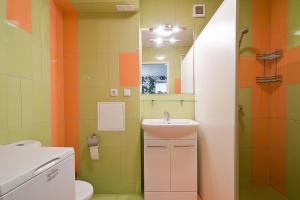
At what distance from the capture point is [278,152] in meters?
2.12

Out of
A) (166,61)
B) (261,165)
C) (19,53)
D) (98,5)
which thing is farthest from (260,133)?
(19,53)

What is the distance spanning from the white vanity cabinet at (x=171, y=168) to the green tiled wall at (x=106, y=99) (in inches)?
7.8

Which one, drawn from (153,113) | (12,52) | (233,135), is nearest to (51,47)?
(12,52)

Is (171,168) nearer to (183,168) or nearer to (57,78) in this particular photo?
(183,168)

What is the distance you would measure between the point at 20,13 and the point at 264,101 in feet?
8.58

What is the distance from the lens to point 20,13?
1.41 meters

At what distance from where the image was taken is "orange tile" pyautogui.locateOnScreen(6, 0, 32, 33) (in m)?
1.30

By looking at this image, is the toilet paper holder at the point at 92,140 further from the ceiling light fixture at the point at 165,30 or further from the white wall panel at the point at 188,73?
the ceiling light fixture at the point at 165,30

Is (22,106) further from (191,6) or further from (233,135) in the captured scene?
(191,6)

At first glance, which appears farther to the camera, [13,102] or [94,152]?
[94,152]

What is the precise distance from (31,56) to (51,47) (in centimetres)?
38

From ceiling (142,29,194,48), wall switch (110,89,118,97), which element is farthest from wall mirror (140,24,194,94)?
wall switch (110,89,118,97)

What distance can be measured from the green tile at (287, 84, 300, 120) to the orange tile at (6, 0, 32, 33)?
2.54 meters

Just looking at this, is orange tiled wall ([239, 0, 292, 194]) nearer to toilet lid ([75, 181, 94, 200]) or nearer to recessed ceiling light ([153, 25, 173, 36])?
recessed ceiling light ([153, 25, 173, 36])
